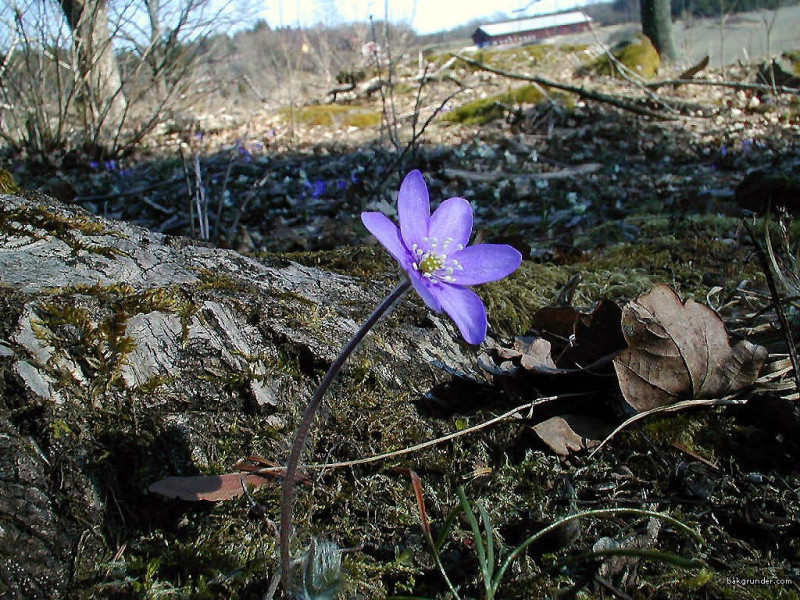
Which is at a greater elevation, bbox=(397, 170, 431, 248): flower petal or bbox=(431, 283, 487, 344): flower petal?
bbox=(397, 170, 431, 248): flower petal

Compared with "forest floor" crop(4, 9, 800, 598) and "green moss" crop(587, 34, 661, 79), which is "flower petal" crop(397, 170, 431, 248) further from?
"green moss" crop(587, 34, 661, 79)

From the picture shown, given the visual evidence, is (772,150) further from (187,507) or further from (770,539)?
(187,507)

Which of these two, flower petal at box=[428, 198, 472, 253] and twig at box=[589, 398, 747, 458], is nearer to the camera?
flower petal at box=[428, 198, 472, 253]

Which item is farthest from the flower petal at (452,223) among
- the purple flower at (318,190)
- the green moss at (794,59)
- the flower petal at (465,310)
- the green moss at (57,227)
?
the green moss at (794,59)

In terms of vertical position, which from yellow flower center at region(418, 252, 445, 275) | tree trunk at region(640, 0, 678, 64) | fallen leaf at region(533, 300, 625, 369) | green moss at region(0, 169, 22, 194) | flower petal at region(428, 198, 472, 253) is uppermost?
tree trunk at region(640, 0, 678, 64)

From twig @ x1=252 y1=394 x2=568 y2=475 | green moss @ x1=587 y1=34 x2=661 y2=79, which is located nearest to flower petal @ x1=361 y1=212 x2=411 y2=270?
twig @ x1=252 y1=394 x2=568 y2=475

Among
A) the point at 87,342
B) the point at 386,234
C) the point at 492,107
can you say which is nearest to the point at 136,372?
the point at 87,342

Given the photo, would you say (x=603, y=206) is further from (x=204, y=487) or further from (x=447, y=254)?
(x=204, y=487)

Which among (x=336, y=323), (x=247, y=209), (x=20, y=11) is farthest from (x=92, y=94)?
(x=336, y=323)
